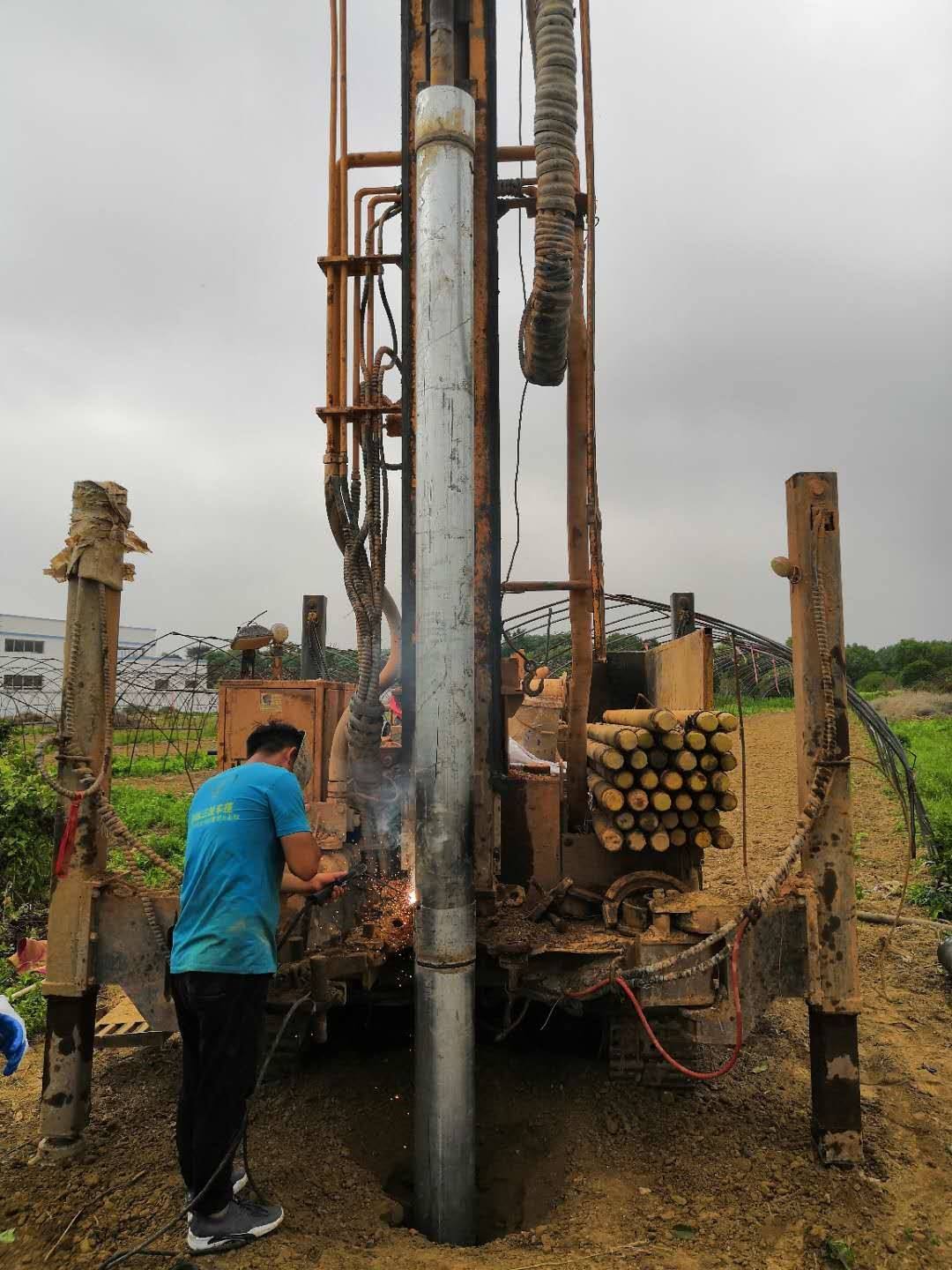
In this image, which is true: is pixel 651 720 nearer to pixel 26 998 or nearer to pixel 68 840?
pixel 68 840

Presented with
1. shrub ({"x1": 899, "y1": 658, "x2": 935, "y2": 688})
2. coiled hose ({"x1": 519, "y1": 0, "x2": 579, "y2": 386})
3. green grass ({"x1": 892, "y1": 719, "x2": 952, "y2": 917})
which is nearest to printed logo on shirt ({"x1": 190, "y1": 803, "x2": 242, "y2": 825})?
coiled hose ({"x1": 519, "y1": 0, "x2": 579, "y2": 386})

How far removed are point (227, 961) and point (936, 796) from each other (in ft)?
45.0

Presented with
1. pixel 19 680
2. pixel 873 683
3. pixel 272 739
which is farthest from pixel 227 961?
pixel 873 683

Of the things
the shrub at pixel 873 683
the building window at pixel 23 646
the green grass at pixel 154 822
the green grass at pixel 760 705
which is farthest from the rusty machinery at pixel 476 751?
the building window at pixel 23 646

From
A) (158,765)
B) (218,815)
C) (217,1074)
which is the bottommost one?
(217,1074)

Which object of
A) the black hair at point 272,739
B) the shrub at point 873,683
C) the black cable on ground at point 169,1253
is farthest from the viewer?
the shrub at point 873,683

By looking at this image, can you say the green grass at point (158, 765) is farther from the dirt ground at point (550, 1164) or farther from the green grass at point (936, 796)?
the dirt ground at point (550, 1164)

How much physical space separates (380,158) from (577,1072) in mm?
5564

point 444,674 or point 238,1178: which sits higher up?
point 444,674

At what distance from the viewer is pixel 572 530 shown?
4.68 m

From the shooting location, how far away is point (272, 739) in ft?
11.9

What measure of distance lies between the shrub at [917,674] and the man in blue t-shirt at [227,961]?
4766cm

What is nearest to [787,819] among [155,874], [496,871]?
[155,874]

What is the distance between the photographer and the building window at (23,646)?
55000mm
